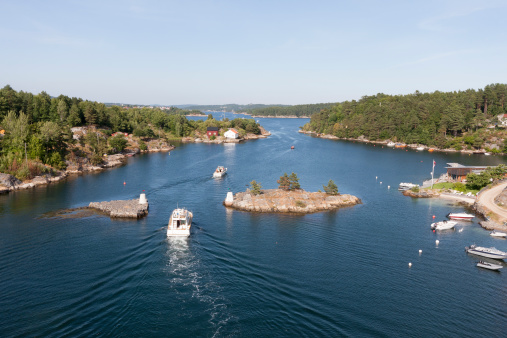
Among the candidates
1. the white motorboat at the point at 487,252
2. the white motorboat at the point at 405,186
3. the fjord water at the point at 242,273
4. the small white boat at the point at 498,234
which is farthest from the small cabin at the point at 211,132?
the white motorboat at the point at 487,252

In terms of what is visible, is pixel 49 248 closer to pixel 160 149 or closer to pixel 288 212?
pixel 288 212

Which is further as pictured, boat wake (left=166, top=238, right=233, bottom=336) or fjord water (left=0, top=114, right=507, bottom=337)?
boat wake (left=166, top=238, right=233, bottom=336)

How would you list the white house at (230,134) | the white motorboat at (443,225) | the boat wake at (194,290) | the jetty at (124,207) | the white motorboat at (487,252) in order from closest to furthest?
1. the boat wake at (194,290)
2. the white motorboat at (487,252)
3. the white motorboat at (443,225)
4. the jetty at (124,207)
5. the white house at (230,134)

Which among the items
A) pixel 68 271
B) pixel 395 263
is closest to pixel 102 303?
pixel 68 271

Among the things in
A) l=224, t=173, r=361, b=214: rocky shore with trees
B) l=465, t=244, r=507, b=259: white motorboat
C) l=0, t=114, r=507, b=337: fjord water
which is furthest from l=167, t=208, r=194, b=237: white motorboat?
l=465, t=244, r=507, b=259: white motorboat

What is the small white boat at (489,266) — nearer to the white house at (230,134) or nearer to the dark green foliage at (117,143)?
the dark green foliage at (117,143)

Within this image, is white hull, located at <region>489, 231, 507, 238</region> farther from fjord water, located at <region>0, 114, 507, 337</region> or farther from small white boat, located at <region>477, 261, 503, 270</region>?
small white boat, located at <region>477, 261, 503, 270</region>
